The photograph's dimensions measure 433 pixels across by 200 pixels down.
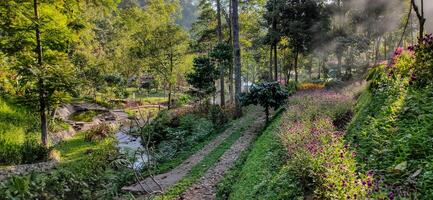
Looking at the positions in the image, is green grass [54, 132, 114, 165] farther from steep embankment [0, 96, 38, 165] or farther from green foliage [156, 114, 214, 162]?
green foliage [156, 114, 214, 162]

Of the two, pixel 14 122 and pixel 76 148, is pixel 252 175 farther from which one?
pixel 14 122

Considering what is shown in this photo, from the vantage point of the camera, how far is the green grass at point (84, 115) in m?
20.7

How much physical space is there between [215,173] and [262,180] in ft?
10.1

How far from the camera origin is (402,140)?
4.92 m

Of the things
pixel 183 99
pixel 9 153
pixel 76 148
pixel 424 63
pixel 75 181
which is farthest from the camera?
pixel 183 99

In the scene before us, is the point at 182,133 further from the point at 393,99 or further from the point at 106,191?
the point at 393,99

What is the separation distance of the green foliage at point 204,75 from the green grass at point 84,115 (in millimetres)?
7531

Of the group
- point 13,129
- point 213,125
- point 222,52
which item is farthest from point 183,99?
point 13,129

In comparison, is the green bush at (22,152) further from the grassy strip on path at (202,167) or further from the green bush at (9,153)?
the grassy strip on path at (202,167)

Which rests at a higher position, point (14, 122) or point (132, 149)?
point (14, 122)

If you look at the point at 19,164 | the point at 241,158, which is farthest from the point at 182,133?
the point at 19,164

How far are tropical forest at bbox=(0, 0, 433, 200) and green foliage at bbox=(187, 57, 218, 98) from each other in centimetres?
8

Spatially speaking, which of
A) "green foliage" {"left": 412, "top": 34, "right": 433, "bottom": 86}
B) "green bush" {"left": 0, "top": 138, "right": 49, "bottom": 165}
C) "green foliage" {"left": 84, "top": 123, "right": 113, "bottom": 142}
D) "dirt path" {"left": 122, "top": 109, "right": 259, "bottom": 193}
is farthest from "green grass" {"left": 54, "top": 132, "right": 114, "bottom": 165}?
"green foliage" {"left": 412, "top": 34, "right": 433, "bottom": 86}

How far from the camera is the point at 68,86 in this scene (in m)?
11.6
